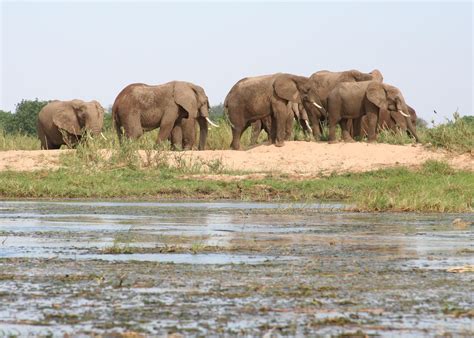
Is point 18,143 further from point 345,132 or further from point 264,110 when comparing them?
point 345,132

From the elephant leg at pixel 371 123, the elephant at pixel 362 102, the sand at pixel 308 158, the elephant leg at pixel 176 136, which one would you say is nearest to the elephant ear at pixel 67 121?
the elephant leg at pixel 176 136

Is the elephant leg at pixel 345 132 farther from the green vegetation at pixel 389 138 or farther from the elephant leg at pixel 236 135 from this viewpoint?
the elephant leg at pixel 236 135

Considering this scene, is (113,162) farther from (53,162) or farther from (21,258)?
(21,258)

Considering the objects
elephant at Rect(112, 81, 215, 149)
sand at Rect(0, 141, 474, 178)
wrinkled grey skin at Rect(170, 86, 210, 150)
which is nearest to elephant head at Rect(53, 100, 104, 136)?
elephant at Rect(112, 81, 215, 149)

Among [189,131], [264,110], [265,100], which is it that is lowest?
[189,131]

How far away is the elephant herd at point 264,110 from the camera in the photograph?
30391 mm

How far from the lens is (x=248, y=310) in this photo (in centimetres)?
865

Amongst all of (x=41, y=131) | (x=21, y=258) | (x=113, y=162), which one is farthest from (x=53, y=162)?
(x=21, y=258)

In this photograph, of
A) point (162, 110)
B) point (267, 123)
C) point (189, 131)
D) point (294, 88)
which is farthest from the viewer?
point (267, 123)

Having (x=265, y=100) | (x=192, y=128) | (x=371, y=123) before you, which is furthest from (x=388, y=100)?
(x=192, y=128)

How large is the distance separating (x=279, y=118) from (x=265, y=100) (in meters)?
0.67

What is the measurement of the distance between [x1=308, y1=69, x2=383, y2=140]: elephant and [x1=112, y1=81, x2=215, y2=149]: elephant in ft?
9.66

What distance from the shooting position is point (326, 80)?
33281mm

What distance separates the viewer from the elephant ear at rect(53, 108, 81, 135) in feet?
108
